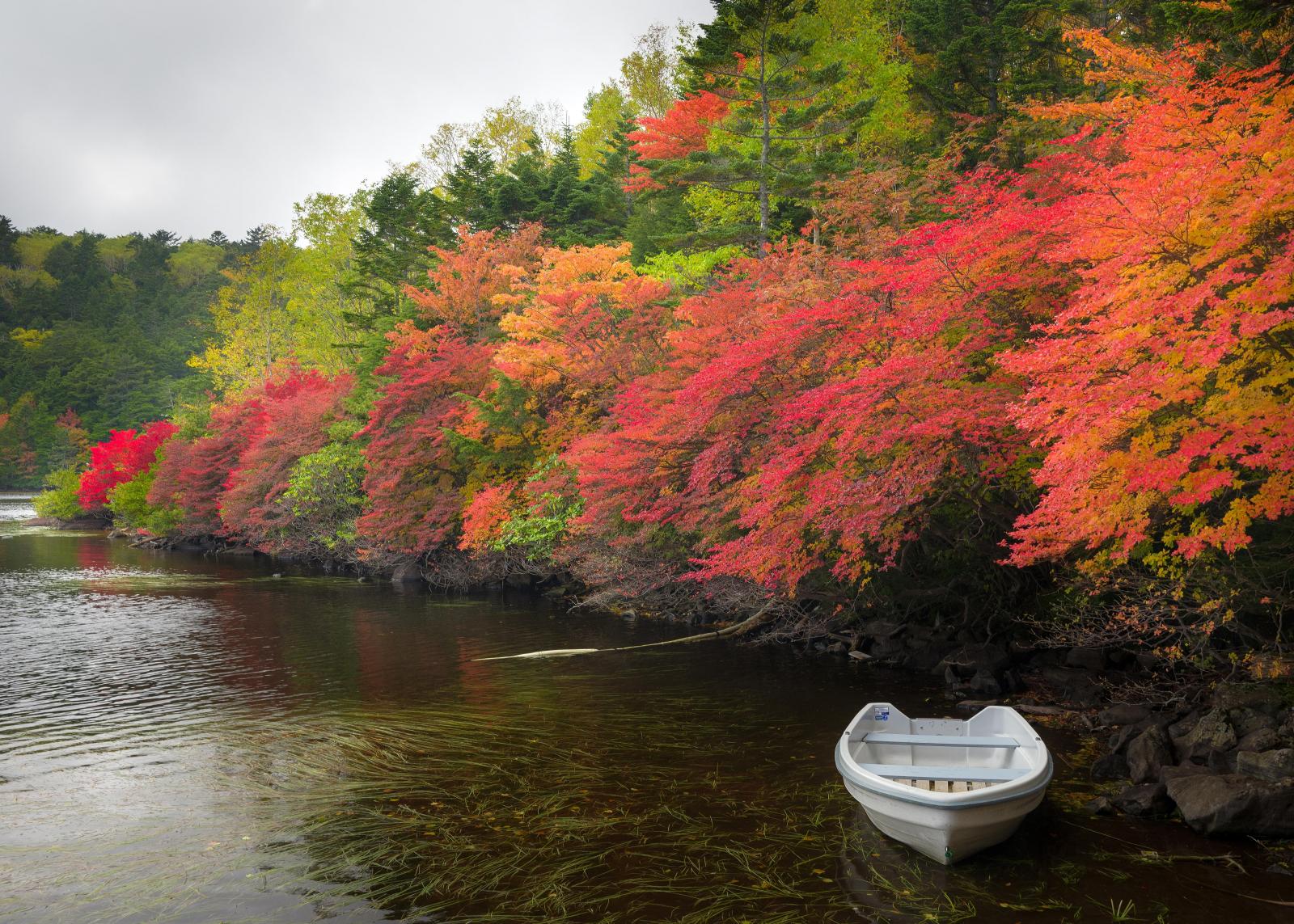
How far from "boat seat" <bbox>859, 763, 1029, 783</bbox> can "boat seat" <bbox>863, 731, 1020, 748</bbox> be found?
74 centimetres

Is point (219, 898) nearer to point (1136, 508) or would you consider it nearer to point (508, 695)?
point (508, 695)

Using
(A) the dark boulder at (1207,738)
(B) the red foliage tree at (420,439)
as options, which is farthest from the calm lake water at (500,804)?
(B) the red foliage tree at (420,439)

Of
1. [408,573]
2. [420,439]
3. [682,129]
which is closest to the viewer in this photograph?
[420,439]

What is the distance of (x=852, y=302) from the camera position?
11.4 metres

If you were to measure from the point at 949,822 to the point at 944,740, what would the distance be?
5.73ft

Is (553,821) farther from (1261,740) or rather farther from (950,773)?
(1261,740)

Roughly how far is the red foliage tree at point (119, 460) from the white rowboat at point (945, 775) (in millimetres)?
43341

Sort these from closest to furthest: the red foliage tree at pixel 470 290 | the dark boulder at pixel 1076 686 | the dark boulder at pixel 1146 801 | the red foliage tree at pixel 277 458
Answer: the dark boulder at pixel 1146 801, the dark boulder at pixel 1076 686, the red foliage tree at pixel 470 290, the red foliage tree at pixel 277 458

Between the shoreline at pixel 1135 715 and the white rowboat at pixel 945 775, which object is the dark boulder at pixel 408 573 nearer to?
the shoreline at pixel 1135 715

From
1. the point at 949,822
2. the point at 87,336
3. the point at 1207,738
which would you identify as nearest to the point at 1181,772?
the point at 1207,738

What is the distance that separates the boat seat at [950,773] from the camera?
6.98 m

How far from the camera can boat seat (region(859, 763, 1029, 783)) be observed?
6977mm

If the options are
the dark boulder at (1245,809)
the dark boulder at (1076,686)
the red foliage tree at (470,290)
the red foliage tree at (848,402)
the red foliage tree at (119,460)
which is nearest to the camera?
the dark boulder at (1245,809)

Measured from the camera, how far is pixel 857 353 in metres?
11.6
